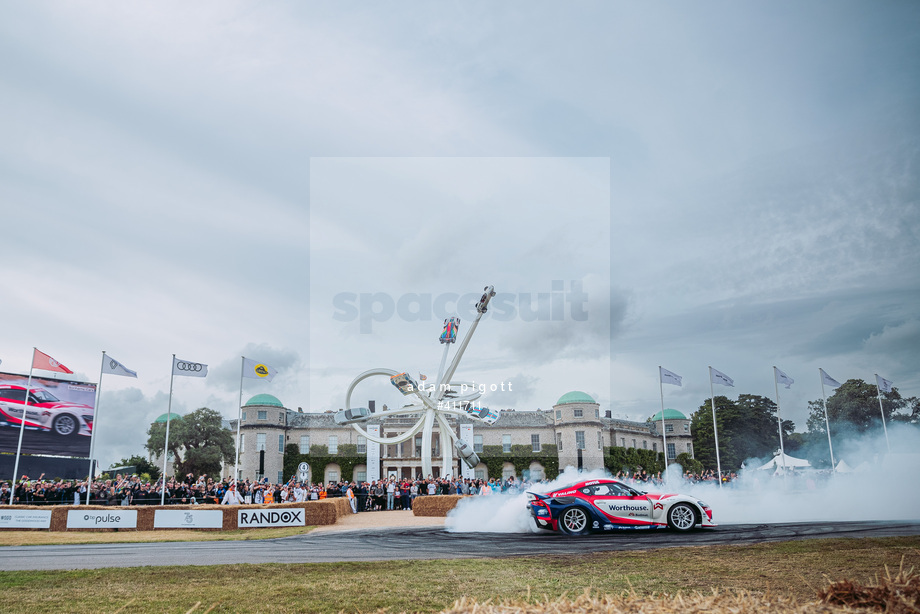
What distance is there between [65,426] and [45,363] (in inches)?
998

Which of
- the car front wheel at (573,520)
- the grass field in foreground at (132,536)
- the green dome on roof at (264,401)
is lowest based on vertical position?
the grass field in foreground at (132,536)

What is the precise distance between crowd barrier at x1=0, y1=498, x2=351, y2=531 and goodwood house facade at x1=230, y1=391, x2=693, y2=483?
→ 176ft

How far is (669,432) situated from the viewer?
97.8 metres

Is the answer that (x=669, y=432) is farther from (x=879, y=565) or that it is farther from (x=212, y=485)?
(x=879, y=565)

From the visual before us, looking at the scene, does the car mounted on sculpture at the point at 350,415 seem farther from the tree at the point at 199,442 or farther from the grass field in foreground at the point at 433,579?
the grass field in foreground at the point at 433,579

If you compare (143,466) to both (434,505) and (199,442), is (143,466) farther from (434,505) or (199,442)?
(434,505)

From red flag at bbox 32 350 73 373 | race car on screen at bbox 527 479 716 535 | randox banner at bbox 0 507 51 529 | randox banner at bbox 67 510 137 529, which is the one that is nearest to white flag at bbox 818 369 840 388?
race car on screen at bbox 527 479 716 535

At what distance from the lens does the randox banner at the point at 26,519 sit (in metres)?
26.2

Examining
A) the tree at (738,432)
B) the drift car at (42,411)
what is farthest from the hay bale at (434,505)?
the tree at (738,432)

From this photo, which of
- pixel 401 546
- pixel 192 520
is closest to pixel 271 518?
pixel 192 520

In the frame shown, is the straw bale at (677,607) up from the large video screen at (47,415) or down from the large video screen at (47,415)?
down

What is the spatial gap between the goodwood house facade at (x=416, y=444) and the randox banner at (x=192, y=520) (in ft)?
177

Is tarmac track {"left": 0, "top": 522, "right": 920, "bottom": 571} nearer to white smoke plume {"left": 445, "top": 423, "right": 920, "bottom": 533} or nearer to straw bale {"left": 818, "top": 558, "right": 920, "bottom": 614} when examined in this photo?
white smoke plume {"left": 445, "top": 423, "right": 920, "bottom": 533}

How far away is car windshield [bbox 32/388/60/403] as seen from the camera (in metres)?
57.3
